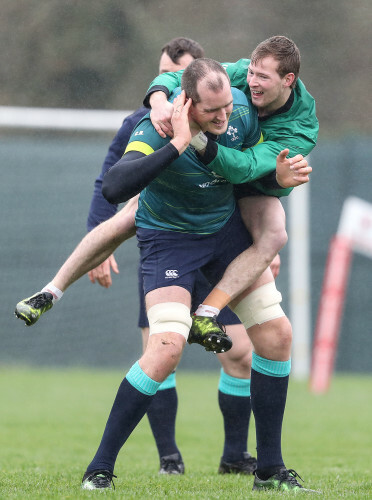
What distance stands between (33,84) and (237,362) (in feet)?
36.1

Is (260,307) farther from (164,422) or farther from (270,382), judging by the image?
(164,422)

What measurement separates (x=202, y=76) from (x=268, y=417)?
1482mm

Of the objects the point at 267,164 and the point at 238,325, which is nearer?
the point at 267,164

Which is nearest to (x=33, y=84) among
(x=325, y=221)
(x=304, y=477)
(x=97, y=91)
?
(x=97, y=91)

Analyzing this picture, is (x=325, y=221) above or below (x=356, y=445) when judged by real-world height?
above

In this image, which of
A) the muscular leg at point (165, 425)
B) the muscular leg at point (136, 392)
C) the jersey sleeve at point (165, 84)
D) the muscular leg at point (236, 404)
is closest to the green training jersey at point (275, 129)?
the jersey sleeve at point (165, 84)

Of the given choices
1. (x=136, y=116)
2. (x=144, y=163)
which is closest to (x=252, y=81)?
(x=144, y=163)

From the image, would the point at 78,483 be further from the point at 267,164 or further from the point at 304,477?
the point at 267,164

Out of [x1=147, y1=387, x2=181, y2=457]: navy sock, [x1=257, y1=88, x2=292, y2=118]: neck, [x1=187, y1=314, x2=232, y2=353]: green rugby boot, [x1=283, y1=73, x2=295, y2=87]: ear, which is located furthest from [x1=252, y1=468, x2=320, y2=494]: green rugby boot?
[x1=283, y1=73, x2=295, y2=87]: ear

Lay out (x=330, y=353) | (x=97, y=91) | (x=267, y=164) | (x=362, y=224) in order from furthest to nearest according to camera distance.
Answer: (x=97, y=91)
(x=362, y=224)
(x=330, y=353)
(x=267, y=164)

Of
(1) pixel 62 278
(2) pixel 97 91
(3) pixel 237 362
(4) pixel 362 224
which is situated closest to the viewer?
(1) pixel 62 278

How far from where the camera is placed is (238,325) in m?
5.28

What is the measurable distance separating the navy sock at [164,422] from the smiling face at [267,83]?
5.81 ft

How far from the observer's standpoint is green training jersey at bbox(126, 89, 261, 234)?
4047 mm
